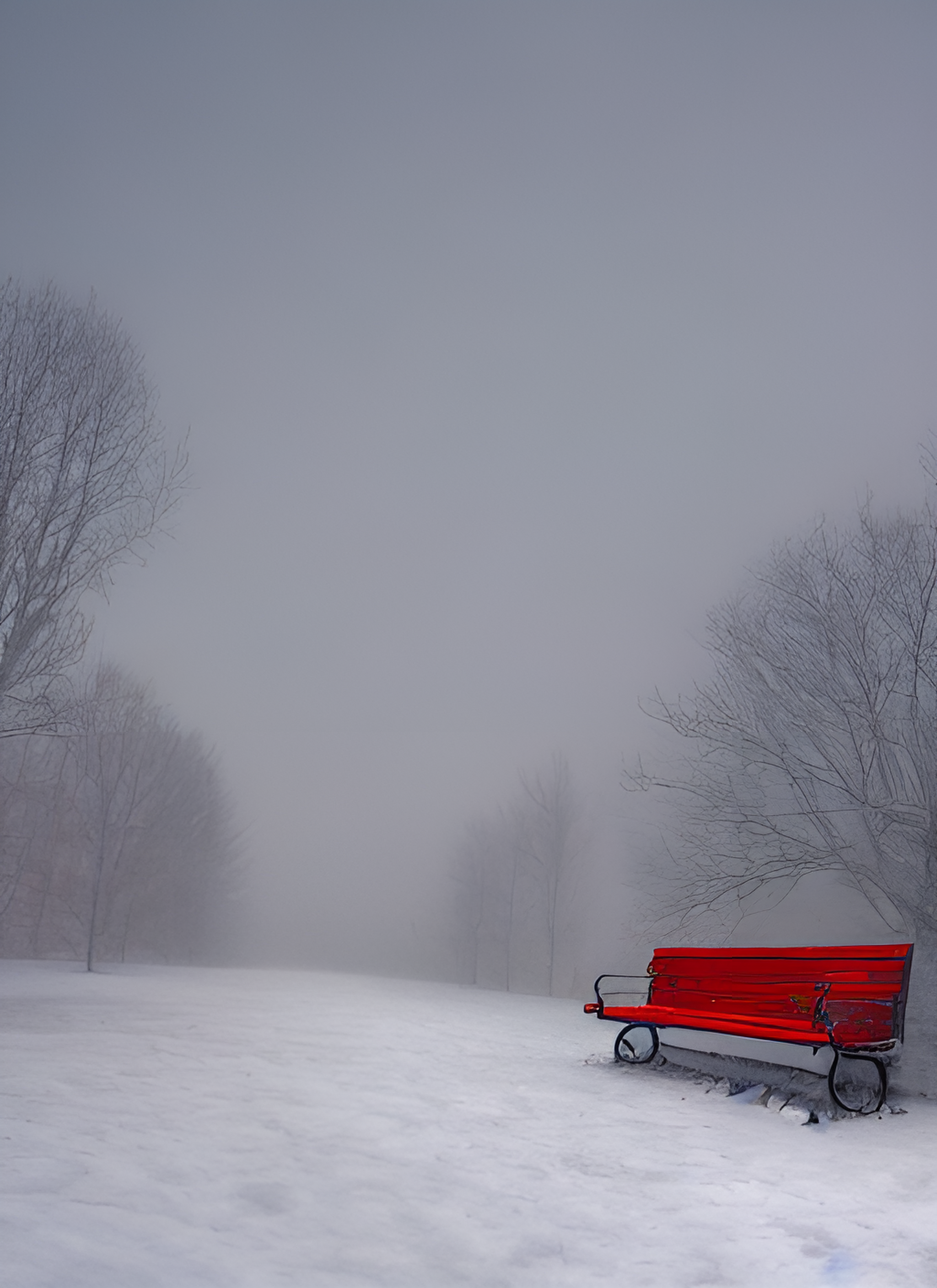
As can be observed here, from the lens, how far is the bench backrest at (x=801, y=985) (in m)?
6.97

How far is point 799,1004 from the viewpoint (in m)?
7.62

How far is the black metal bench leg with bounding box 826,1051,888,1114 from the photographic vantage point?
6.50 meters

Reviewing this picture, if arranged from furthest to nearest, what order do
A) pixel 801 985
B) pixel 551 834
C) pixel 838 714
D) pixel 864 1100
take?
pixel 551 834 < pixel 838 714 < pixel 801 985 < pixel 864 1100

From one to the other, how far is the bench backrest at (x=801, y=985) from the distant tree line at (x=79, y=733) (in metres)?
7.04

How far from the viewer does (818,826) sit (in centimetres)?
950

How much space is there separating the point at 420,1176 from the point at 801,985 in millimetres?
4715

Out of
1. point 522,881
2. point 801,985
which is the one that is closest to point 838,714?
point 801,985

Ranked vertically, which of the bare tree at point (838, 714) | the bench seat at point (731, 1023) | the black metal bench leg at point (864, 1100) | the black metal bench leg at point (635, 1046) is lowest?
the black metal bench leg at point (635, 1046)

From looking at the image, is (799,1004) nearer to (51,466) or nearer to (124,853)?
(51,466)

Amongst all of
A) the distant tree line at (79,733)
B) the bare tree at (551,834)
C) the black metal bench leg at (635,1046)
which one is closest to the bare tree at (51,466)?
the distant tree line at (79,733)

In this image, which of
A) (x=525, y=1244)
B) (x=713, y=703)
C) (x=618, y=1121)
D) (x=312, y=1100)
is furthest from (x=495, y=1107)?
(x=713, y=703)

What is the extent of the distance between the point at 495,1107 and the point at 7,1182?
337 centimetres

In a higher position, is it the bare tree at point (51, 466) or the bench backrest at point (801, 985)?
the bare tree at point (51, 466)

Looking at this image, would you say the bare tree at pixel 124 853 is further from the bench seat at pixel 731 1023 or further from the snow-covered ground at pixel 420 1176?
the snow-covered ground at pixel 420 1176
